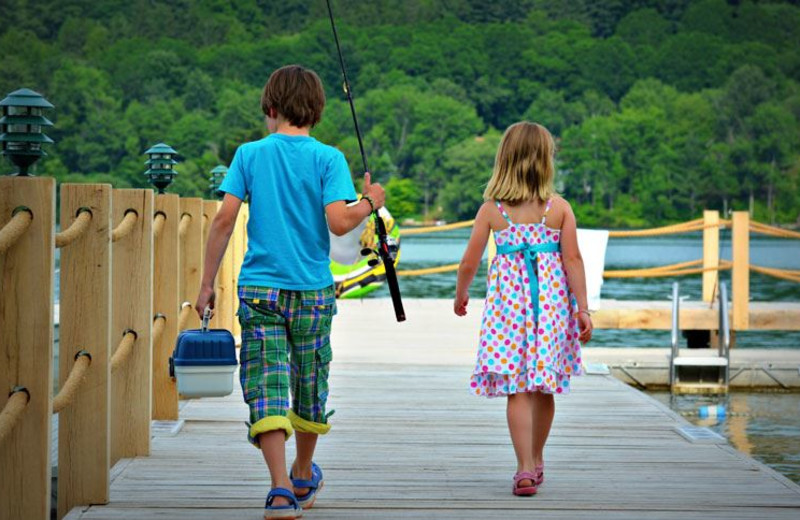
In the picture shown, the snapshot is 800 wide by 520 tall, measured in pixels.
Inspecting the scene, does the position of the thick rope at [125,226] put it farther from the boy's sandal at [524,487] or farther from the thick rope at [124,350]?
the boy's sandal at [524,487]

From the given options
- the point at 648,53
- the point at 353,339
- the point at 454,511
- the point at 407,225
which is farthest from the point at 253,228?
the point at 648,53

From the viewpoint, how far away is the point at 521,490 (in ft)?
13.8

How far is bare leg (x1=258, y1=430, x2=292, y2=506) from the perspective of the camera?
12.4ft

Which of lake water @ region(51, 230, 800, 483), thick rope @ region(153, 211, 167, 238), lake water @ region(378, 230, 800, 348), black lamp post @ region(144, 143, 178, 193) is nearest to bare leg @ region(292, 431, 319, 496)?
thick rope @ region(153, 211, 167, 238)

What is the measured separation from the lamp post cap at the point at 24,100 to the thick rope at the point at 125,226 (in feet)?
2.08

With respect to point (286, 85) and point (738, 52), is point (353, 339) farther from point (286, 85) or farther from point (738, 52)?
point (738, 52)

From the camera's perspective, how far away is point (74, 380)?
381 centimetres

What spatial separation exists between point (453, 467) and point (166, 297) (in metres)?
1.45

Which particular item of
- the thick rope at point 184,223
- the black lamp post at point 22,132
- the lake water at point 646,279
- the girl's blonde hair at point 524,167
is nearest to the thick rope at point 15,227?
the black lamp post at point 22,132

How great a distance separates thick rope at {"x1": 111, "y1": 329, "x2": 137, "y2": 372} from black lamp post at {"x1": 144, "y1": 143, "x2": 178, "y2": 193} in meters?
1.31

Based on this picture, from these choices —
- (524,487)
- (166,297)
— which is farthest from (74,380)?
(166,297)

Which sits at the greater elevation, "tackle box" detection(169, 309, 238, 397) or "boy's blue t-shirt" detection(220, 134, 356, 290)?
"boy's blue t-shirt" detection(220, 134, 356, 290)

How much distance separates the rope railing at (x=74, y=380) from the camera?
375cm

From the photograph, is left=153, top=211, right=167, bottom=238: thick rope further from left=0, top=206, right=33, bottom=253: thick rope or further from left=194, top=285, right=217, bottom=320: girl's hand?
left=0, top=206, right=33, bottom=253: thick rope
